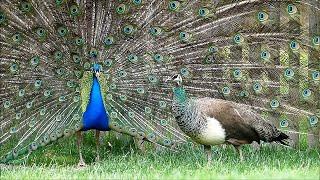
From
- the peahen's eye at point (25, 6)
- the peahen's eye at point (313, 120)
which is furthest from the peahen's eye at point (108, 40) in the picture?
the peahen's eye at point (313, 120)

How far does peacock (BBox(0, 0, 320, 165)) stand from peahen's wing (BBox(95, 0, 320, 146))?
1cm

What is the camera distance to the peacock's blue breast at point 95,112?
9336mm

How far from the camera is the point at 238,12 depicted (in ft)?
31.3

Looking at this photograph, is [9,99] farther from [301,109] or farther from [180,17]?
[301,109]

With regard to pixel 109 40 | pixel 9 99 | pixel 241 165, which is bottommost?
pixel 241 165

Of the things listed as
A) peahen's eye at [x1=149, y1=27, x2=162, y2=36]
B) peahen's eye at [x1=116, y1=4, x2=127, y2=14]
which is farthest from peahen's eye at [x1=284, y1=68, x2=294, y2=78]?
peahen's eye at [x1=116, y1=4, x2=127, y2=14]

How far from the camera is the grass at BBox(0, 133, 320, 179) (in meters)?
7.86

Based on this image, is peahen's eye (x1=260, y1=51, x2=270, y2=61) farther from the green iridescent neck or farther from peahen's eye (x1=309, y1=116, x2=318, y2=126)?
the green iridescent neck

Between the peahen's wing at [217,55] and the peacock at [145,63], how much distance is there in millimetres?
11

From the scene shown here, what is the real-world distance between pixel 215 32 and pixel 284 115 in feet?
3.85

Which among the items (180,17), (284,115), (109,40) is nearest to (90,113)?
(109,40)

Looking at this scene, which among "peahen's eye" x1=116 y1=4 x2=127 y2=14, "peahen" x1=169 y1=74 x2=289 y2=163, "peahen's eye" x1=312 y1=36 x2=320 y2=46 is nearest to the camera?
"peahen" x1=169 y1=74 x2=289 y2=163

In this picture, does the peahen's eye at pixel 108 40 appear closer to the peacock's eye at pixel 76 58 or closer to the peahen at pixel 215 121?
the peacock's eye at pixel 76 58

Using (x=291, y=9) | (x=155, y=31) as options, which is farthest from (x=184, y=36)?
(x=291, y=9)
